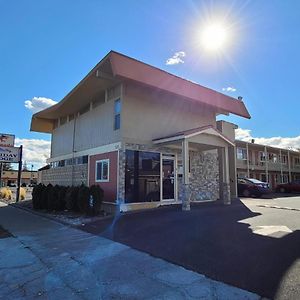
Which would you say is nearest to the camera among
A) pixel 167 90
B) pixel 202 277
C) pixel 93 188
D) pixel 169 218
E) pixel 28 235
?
pixel 202 277

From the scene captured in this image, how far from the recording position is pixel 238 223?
9.93 m

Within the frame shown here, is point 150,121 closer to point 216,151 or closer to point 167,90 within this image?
point 167,90

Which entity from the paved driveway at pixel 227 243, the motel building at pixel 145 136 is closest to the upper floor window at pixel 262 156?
the motel building at pixel 145 136

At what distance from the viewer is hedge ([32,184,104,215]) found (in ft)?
42.8

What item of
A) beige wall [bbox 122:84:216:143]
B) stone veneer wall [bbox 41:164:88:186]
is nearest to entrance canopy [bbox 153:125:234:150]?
beige wall [bbox 122:84:216:143]

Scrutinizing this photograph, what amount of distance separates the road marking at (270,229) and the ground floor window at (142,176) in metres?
6.42

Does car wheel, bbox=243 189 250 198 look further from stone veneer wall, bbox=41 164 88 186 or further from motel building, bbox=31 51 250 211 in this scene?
stone veneer wall, bbox=41 164 88 186

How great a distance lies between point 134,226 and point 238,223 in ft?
10.6

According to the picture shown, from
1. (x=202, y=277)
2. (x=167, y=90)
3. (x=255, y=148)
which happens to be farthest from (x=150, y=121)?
(x=255, y=148)

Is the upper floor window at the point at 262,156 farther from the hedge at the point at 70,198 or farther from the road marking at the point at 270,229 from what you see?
the road marking at the point at 270,229

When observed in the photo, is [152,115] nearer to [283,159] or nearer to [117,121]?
[117,121]

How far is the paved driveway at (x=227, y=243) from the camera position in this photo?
510 cm

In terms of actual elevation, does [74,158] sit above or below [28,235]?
above

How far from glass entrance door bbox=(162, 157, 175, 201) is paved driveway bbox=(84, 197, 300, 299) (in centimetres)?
323
